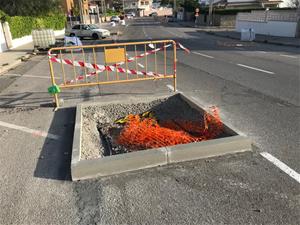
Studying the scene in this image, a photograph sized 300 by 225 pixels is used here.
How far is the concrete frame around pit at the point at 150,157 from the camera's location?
4.42 meters

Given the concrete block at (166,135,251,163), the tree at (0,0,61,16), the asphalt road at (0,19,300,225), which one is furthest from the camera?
the tree at (0,0,61,16)

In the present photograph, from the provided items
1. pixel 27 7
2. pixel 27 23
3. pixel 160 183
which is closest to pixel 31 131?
pixel 160 183

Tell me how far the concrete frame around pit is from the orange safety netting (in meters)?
0.60

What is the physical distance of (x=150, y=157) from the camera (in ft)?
15.1

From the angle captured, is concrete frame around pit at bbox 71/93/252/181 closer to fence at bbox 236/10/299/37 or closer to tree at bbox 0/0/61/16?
fence at bbox 236/10/299/37

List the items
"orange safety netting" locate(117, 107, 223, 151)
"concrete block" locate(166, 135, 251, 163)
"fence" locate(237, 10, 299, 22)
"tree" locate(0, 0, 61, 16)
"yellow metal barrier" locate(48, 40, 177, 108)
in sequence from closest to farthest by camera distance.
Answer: "concrete block" locate(166, 135, 251, 163), "orange safety netting" locate(117, 107, 223, 151), "yellow metal barrier" locate(48, 40, 177, 108), "fence" locate(237, 10, 299, 22), "tree" locate(0, 0, 61, 16)

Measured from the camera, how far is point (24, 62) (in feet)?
58.3

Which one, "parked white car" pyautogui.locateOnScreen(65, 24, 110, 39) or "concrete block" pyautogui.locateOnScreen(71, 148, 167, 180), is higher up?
"concrete block" pyautogui.locateOnScreen(71, 148, 167, 180)

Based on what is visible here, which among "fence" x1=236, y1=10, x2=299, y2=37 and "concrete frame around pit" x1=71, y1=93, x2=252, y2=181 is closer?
"concrete frame around pit" x1=71, y1=93, x2=252, y2=181

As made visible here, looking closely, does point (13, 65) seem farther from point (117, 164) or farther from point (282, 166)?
point (282, 166)

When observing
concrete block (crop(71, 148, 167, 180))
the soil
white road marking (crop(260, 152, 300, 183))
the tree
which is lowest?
the soil

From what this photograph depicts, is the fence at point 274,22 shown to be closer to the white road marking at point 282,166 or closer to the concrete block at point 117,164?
the white road marking at point 282,166

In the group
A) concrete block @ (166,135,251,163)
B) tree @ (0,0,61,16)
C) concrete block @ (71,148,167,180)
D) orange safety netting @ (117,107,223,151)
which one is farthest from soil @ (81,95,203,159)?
tree @ (0,0,61,16)

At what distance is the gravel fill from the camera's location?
5652 millimetres
